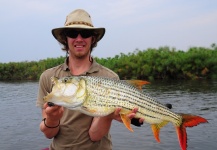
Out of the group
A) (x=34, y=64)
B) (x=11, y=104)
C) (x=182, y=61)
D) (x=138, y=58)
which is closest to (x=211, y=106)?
(x=11, y=104)

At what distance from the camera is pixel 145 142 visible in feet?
44.4

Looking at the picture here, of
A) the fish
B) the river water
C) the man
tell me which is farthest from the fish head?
the river water

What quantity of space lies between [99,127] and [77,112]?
1.20 feet

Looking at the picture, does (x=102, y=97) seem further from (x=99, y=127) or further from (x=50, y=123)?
(x=50, y=123)

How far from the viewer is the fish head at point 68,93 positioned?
3531 mm

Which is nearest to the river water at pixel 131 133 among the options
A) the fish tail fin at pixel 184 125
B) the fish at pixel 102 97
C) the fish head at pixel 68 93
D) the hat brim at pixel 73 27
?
the fish tail fin at pixel 184 125

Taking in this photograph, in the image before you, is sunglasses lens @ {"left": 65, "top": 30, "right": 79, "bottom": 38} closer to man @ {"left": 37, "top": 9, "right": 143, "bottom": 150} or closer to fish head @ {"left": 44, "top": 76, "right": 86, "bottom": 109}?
man @ {"left": 37, "top": 9, "right": 143, "bottom": 150}

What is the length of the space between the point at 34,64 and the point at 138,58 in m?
27.3

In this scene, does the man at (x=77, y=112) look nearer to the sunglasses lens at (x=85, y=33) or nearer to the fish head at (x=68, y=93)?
the sunglasses lens at (x=85, y=33)

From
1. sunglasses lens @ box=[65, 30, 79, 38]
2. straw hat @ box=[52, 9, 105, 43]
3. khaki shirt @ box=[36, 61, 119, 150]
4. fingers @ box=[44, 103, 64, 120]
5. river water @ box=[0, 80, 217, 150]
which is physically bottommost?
river water @ box=[0, 80, 217, 150]

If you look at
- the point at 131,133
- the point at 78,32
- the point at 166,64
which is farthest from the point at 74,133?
the point at 166,64

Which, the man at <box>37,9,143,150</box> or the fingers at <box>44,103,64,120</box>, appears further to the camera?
the man at <box>37,9,143,150</box>

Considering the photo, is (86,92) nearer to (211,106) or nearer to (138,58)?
(211,106)

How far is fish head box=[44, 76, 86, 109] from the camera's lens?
353 cm
